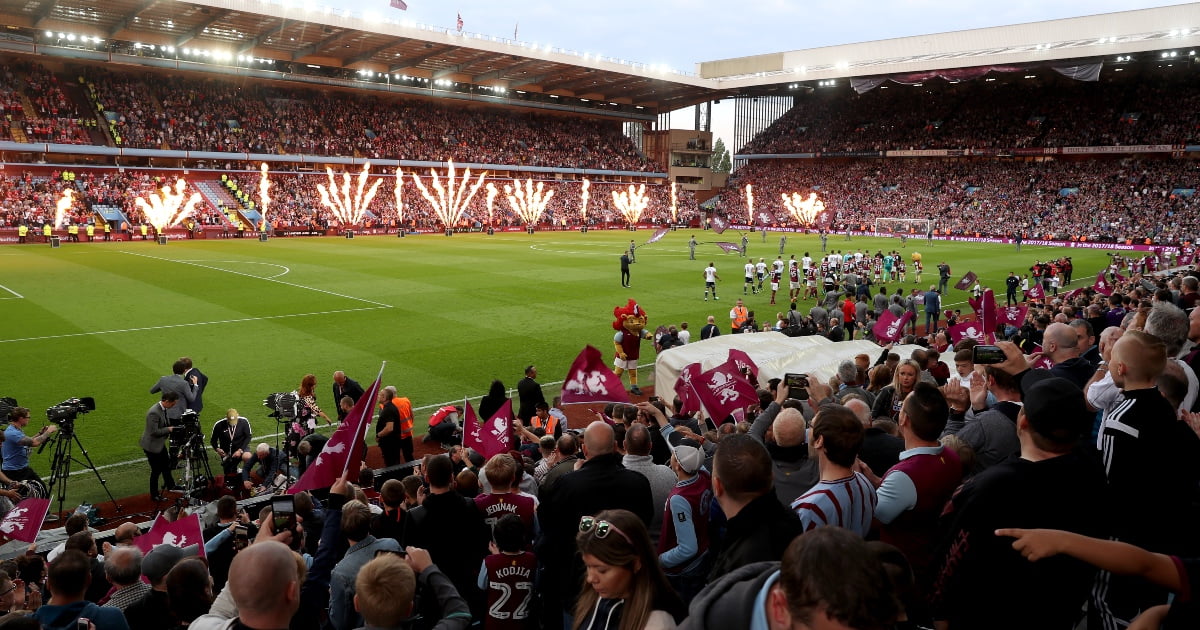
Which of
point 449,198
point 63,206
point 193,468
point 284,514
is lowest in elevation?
point 193,468

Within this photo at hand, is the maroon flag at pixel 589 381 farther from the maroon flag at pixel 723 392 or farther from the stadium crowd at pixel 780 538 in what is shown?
the stadium crowd at pixel 780 538

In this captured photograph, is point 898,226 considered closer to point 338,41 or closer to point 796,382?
point 338,41

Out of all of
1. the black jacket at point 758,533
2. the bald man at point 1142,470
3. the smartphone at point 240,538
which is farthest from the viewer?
the smartphone at point 240,538

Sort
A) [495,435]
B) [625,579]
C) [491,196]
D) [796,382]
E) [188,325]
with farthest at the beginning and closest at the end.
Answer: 1. [491,196]
2. [188,325]
3. [495,435]
4. [796,382]
5. [625,579]

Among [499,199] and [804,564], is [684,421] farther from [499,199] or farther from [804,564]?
[499,199]

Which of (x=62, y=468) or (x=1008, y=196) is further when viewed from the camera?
(x=1008, y=196)

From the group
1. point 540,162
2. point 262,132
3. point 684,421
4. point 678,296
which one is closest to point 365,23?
point 262,132

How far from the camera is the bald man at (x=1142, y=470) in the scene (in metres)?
3.65

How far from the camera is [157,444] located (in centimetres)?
1022

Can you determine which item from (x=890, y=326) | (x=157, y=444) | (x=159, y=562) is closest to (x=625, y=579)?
(x=159, y=562)

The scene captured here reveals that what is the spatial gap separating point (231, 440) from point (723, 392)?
7012 mm

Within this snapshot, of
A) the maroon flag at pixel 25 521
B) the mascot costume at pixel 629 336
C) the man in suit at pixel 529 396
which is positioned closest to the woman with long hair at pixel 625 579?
the maroon flag at pixel 25 521

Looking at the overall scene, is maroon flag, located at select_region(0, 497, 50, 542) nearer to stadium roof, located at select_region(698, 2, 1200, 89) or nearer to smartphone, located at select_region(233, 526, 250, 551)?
smartphone, located at select_region(233, 526, 250, 551)

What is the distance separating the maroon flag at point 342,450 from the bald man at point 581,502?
2160mm
